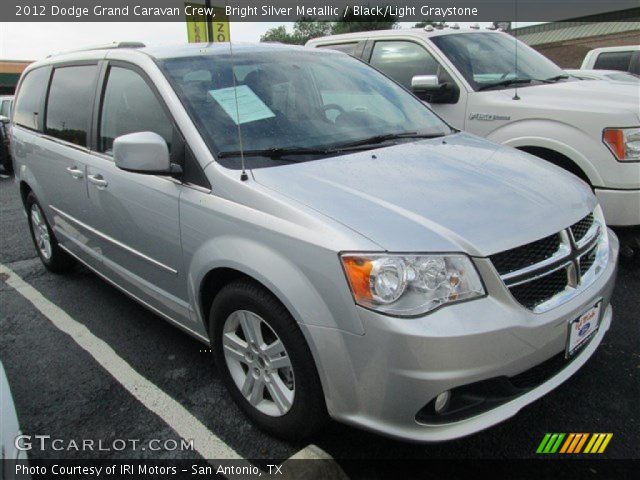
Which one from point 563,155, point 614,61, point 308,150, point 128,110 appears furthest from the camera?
point 614,61

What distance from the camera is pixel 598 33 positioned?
28.8 meters

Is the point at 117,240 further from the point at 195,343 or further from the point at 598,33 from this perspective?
the point at 598,33

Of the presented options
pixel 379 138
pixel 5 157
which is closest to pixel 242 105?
pixel 379 138

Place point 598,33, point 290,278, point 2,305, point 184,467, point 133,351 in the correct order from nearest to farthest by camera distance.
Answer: point 290,278, point 184,467, point 133,351, point 2,305, point 598,33

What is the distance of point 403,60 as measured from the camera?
16.8 feet

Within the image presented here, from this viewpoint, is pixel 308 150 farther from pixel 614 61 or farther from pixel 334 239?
pixel 614 61

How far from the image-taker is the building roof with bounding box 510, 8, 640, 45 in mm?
25075

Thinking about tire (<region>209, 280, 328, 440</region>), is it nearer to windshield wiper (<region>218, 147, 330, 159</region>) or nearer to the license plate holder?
windshield wiper (<region>218, 147, 330, 159</region>)

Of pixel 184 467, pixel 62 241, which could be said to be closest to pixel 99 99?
pixel 62 241

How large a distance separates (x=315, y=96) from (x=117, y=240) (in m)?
1.47

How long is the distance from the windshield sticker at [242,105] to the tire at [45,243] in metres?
2.49

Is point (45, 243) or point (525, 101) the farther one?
point (45, 243)

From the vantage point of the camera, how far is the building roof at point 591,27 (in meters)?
25.1

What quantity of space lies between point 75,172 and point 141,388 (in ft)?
5.01
